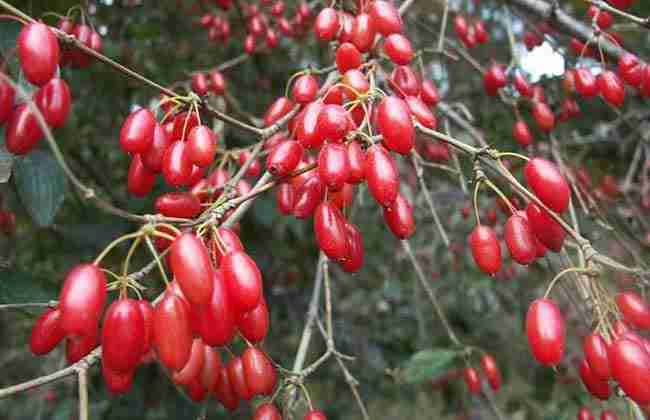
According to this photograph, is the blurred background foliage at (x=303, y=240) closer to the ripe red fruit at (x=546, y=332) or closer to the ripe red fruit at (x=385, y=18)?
the ripe red fruit at (x=385, y=18)

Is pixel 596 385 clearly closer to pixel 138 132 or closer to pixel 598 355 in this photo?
pixel 598 355

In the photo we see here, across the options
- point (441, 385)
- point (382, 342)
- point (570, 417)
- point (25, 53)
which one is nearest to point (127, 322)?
point (25, 53)

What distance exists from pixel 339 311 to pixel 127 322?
3.44 meters

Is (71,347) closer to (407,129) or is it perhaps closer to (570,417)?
(407,129)

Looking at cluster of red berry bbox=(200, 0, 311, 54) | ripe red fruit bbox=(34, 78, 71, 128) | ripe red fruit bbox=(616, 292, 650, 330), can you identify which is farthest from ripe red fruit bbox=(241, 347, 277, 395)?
cluster of red berry bbox=(200, 0, 311, 54)

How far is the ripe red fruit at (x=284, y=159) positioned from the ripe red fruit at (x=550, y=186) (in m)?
0.45

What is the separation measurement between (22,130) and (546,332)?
1014mm

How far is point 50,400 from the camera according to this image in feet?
12.2

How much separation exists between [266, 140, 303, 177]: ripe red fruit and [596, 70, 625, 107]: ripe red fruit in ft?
3.88

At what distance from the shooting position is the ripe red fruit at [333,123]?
112cm

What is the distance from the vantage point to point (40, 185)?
1.45 m

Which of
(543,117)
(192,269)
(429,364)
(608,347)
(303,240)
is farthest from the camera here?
(303,240)

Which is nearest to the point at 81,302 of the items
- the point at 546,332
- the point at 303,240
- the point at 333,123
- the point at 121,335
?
the point at 121,335

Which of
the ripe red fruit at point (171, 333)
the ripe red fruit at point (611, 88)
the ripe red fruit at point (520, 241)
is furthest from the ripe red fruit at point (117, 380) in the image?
the ripe red fruit at point (611, 88)
